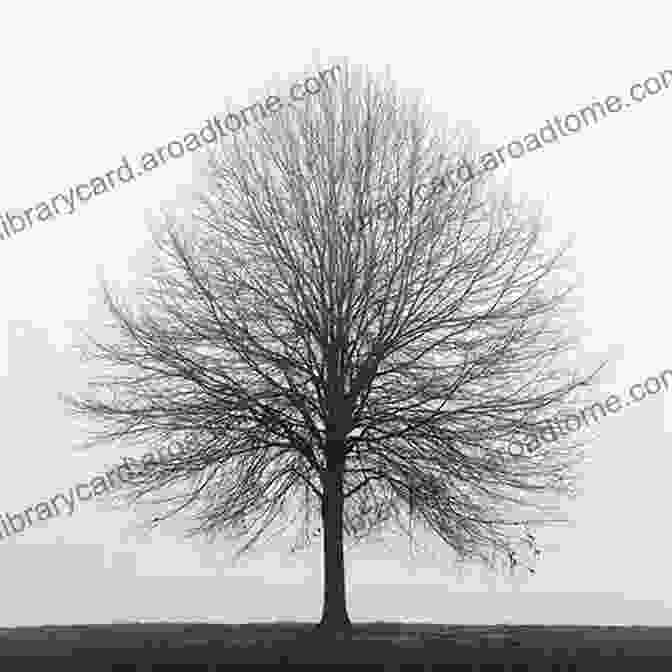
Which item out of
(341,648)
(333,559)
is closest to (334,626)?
(333,559)

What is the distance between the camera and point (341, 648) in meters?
19.4

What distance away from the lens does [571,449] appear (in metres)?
22.2

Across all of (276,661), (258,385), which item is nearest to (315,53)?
(258,385)

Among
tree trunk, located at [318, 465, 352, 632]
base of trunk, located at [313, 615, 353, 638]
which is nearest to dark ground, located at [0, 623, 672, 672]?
base of trunk, located at [313, 615, 353, 638]

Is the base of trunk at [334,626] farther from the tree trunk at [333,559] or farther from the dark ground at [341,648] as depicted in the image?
the dark ground at [341,648]

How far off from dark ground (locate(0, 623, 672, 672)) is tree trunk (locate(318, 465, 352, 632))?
50cm

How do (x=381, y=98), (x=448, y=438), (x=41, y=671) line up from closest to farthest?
(x=41, y=671) < (x=448, y=438) < (x=381, y=98)

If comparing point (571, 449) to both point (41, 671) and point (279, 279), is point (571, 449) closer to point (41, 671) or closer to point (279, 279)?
point (279, 279)

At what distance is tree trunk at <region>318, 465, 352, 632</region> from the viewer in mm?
21656

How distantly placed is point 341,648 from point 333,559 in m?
Answer: 2.53

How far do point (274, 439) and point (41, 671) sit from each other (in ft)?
22.0

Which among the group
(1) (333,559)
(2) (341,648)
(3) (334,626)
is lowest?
(2) (341,648)

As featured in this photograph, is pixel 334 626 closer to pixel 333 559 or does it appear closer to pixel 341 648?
pixel 333 559

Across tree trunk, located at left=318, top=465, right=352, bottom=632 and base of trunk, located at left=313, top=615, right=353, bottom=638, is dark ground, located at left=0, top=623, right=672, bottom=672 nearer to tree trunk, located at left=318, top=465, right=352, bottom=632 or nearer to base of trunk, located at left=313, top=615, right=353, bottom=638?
base of trunk, located at left=313, top=615, right=353, bottom=638
